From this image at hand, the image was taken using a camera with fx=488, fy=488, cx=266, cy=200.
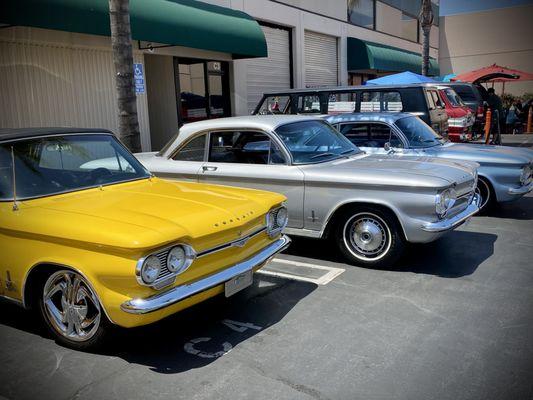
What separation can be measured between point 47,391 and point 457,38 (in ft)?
130

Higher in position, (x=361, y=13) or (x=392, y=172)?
(x=361, y=13)

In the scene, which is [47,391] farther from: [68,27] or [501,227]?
[68,27]

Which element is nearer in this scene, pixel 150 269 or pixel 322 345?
pixel 150 269

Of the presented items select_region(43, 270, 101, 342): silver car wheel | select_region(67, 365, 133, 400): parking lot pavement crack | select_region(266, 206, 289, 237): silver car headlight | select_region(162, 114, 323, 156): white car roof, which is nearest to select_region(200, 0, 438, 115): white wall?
select_region(162, 114, 323, 156): white car roof

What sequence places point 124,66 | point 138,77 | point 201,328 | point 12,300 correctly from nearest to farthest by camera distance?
point 12,300 < point 201,328 < point 124,66 < point 138,77

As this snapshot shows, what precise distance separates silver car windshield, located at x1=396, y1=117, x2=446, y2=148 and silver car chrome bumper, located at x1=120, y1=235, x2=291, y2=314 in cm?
396

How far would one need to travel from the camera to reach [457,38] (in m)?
36.8

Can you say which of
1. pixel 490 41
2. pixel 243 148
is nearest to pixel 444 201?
pixel 243 148

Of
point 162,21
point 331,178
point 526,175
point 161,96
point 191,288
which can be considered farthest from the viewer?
point 161,96

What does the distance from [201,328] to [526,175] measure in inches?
217

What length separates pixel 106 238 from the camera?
121 inches

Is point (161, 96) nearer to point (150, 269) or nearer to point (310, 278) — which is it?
point (310, 278)

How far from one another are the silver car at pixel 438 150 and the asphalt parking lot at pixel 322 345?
2299mm

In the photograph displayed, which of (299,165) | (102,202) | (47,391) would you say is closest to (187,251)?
(102,202)
